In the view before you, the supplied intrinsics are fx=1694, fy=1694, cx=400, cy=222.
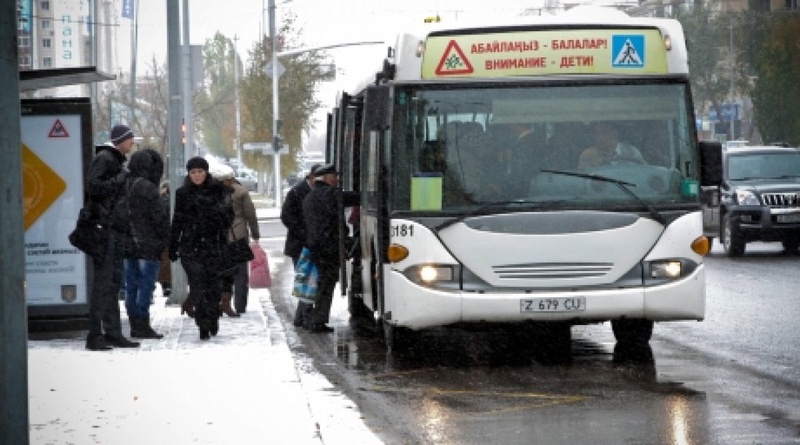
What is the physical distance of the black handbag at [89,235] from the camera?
13.8 meters

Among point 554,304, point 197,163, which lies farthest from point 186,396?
point 197,163

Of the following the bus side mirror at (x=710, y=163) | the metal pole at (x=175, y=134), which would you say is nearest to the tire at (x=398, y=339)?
the bus side mirror at (x=710, y=163)

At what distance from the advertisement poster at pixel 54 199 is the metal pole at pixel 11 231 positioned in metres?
9.23

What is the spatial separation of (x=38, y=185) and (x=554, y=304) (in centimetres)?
530

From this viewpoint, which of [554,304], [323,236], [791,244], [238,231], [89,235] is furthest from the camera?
[791,244]

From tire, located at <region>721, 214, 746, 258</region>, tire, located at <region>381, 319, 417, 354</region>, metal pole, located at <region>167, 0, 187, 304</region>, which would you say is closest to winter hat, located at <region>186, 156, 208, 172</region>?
tire, located at <region>381, 319, 417, 354</region>

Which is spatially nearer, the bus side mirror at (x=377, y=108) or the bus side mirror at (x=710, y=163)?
the bus side mirror at (x=377, y=108)

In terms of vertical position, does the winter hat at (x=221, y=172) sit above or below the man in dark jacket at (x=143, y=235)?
above

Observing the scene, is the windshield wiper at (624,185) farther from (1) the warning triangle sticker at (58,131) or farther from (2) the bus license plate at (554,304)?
(1) the warning triangle sticker at (58,131)

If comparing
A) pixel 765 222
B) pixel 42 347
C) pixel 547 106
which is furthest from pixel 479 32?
pixel 765 222

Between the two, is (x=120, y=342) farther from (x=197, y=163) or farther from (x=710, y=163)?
(x=710, y=163)

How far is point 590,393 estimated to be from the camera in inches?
442

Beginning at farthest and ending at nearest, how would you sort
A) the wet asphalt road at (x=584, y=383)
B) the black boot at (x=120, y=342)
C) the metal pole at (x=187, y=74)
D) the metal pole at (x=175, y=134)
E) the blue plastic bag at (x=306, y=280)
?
the metal pole at (x=187, y=74)
the metal pole at (x=175, y=134)
the blue plastic bag at (x=306, y=280)
the black boot at (x=120, y=342)
the wet asphalt road at (x=584, y=383)

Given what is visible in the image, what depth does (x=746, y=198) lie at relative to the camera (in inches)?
1064
